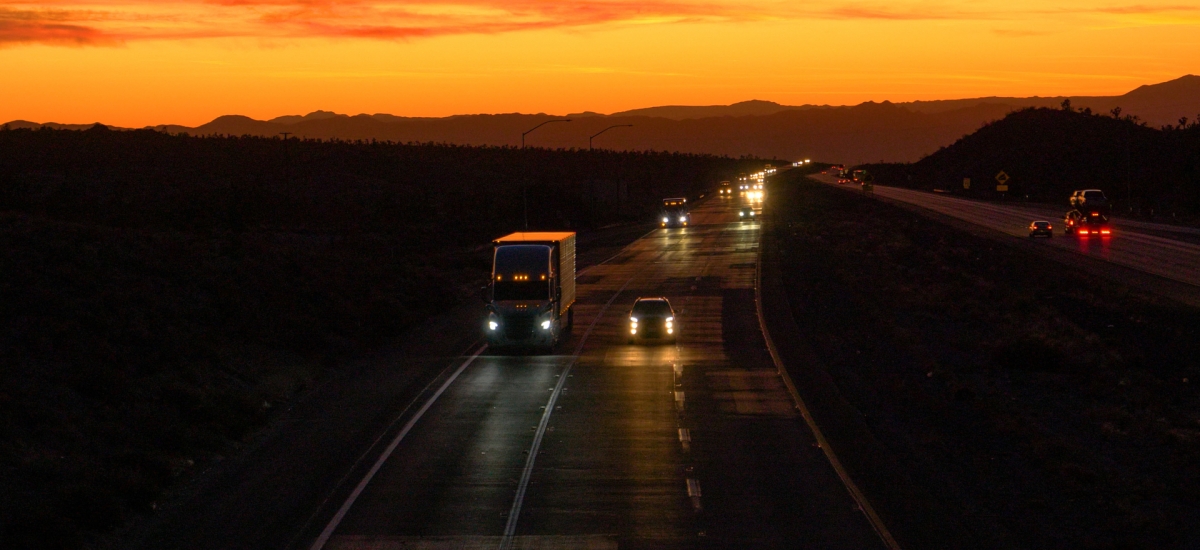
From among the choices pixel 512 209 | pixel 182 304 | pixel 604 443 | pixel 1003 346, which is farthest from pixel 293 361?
pixel 512 209

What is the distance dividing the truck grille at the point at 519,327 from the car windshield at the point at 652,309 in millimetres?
4116

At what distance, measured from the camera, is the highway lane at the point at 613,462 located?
1598cm

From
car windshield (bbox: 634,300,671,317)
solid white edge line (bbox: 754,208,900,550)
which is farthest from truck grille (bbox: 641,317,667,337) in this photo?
solid white edge line (bbox: 754,208,900,550)

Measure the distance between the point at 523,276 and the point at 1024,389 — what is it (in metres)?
14.5

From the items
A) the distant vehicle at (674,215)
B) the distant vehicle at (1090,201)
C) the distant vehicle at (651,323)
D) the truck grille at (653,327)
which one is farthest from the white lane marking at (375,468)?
the distant vehicle at (674,215)

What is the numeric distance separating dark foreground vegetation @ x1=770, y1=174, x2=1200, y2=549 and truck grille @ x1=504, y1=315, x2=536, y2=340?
873cm

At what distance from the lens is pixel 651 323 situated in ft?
117

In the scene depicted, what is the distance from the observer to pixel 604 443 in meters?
21.9

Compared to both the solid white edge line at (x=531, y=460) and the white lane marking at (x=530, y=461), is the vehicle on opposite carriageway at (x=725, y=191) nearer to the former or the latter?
the solid white edge line at (x=531, y=460)

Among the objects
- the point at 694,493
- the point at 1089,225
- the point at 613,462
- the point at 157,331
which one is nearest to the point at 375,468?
the point at 613,462

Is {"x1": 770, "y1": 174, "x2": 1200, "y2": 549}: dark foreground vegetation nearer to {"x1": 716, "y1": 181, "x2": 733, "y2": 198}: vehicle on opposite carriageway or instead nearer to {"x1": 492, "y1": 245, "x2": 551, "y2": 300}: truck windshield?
{"x1": 492, "y1": 245, "x2": 551, "y2": 300}: truck windshield

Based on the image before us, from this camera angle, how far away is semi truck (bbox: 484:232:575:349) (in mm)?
33125

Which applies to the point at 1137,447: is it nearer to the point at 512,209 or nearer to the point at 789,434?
the point at 789,434

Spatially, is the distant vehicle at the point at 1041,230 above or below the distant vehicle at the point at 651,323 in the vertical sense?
below
